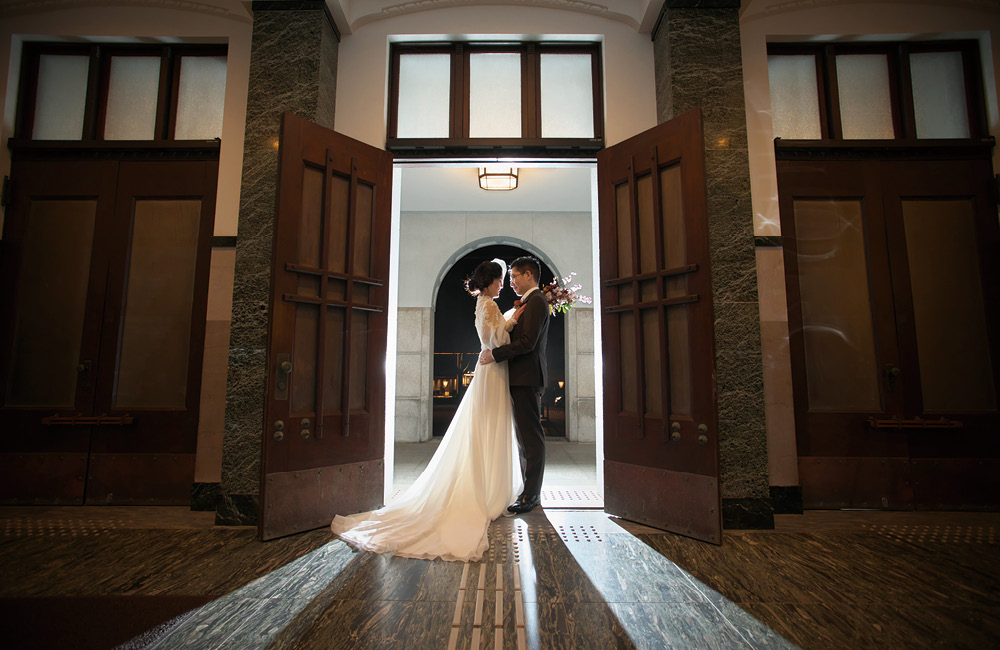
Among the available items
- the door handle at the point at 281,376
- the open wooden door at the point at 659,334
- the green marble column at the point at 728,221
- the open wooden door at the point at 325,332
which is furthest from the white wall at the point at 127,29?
the green marble column at the point at 728,221

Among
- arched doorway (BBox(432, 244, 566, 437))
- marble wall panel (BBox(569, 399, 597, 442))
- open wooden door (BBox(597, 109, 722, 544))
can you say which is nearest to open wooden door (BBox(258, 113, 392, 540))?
open wooden door (BBox(597, 109, 722, 544))

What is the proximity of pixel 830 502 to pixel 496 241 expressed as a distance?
5.95 m

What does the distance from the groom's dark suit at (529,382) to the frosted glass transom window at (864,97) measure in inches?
122

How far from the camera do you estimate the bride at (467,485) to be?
8.96 ft

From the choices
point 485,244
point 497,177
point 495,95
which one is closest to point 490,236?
point 485,244

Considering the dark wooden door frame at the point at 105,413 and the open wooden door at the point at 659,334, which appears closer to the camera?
the open wooden door at the point at 659,334

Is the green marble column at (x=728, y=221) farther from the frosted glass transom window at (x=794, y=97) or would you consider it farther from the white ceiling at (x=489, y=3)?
the frosted glass transom window at (x=794, y=97)

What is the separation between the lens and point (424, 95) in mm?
4004

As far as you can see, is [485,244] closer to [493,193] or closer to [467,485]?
[493,193]

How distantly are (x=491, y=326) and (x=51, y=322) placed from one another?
3.65 meters

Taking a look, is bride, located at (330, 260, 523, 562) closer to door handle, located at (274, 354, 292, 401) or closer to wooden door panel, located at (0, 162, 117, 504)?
door handle, located at (274, 354, 292, 401)

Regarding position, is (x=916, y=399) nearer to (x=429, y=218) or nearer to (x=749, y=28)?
(x=749, y=28)

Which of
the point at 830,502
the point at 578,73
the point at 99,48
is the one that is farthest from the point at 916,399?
the point at 99,48

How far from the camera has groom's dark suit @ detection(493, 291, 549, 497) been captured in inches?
138
